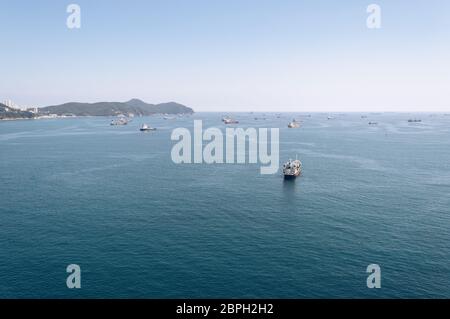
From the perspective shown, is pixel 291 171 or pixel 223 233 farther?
pixel 291 171

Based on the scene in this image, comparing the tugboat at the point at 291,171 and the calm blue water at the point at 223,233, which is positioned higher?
the tugboat at the point at 291,171

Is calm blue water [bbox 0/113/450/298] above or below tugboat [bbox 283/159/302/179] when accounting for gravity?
below

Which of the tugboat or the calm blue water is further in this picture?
the tugboat

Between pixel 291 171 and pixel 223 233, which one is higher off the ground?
pixel 291 171

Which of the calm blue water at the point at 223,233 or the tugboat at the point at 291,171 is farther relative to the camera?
the tugboat at the point at 291,171
